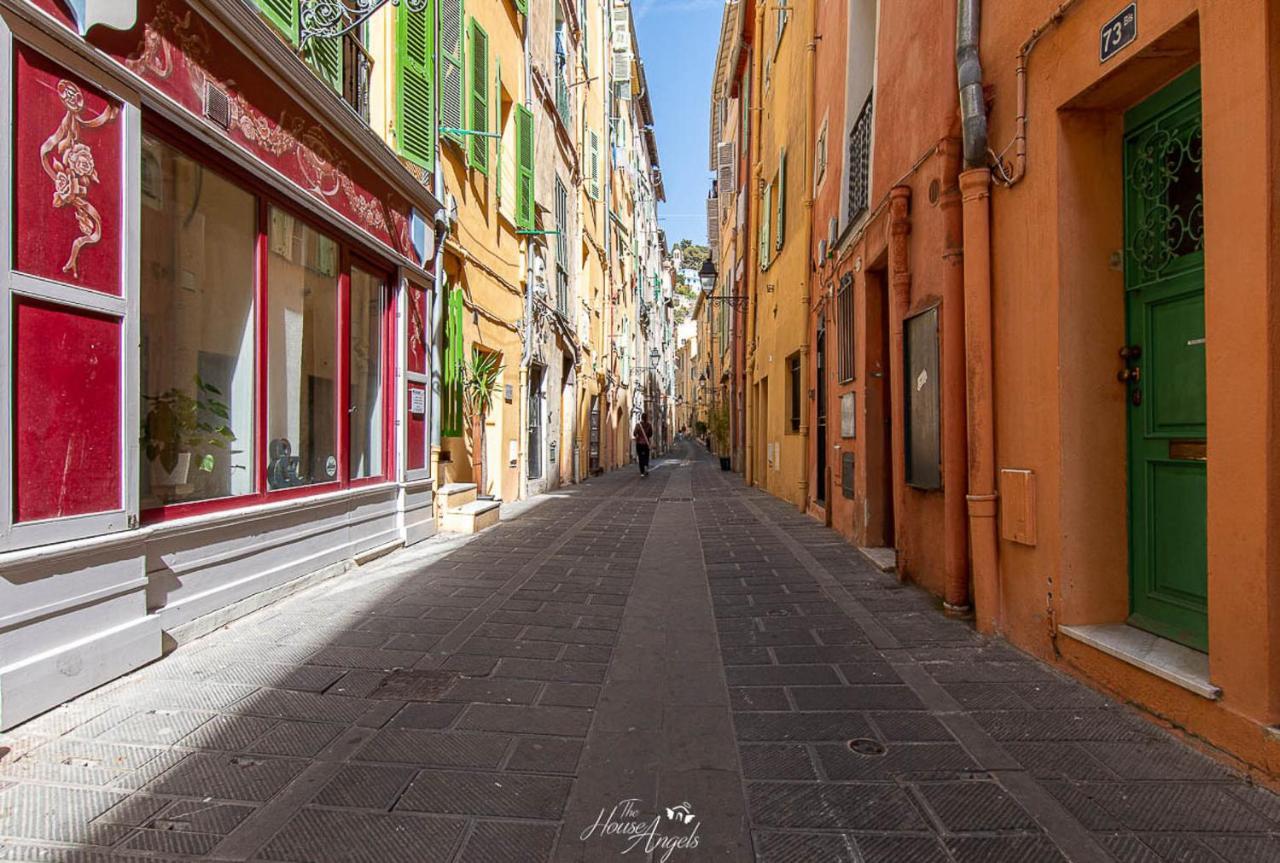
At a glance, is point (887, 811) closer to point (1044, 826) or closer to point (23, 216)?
point (1044, 826)

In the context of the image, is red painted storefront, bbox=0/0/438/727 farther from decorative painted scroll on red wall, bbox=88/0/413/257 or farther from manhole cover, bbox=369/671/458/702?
manhole cover, bbox=369/671/458/702

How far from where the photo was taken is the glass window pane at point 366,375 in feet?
21.6

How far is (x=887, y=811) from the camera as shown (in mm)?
2295

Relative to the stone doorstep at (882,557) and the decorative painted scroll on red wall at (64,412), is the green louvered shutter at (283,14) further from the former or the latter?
the stone doorstep at (882,557)

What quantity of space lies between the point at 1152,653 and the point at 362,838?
10.4ft

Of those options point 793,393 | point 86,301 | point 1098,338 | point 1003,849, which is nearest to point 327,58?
point 86,301

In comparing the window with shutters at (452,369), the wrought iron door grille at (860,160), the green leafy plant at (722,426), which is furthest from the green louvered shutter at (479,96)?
the green leafy plant at (722,426)

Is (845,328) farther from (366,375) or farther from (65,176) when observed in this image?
(65,176)

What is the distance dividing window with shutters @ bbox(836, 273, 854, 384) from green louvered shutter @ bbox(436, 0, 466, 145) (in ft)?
16.1

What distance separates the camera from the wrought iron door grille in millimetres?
7004

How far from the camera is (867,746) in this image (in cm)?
275

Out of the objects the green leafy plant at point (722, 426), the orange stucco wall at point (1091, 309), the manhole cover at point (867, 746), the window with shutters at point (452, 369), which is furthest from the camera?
the green leafy plant at point (722, 426)

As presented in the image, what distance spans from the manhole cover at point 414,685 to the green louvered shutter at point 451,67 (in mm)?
6854

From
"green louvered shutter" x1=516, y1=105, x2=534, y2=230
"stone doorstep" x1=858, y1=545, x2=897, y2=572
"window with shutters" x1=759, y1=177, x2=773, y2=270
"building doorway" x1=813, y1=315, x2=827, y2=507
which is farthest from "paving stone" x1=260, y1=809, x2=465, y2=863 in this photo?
"window with shutters" x1=759, y1=177, x2=773, y2=270
